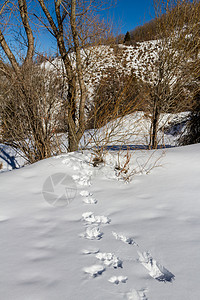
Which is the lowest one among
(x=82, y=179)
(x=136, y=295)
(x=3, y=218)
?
(x=136, y=295)

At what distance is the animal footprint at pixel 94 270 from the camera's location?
1.19 metres

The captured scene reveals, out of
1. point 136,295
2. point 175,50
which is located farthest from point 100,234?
point 175,50

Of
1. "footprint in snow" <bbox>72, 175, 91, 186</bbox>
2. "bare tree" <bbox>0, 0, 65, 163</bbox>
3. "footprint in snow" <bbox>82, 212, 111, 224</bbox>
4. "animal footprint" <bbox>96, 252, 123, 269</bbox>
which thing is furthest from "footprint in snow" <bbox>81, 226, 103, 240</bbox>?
"bare tree" <bbox>0, 0, 65, 163</bbox>

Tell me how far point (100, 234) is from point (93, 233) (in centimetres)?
6

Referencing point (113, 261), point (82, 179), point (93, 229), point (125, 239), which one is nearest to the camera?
point (113, 261)

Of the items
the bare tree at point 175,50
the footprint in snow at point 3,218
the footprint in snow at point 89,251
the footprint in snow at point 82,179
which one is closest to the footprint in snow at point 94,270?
the footprint in snow at point 89,251

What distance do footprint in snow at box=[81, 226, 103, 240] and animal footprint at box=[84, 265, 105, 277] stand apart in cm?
33

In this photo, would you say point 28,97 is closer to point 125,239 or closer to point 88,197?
point 88,197

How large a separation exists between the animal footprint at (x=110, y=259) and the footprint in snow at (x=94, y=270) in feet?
0.18

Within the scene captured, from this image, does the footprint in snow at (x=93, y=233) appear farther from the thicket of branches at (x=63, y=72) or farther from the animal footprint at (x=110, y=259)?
the thicket of branches at (x=63, y=72)

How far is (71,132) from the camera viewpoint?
4.41 metres

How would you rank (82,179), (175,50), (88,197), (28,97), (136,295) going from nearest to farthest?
(136,295) < (88,197) < (82,179) < (28,97) < (175,50)

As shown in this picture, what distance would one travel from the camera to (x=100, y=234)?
1631 millimetres

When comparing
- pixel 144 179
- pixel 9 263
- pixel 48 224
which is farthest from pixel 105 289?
pixel 144 179
